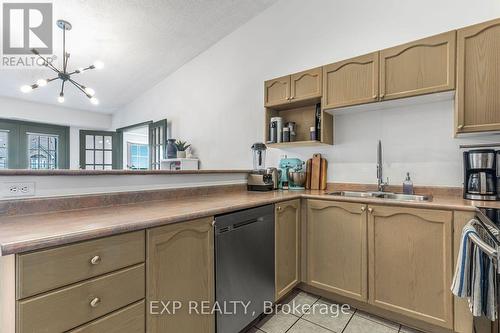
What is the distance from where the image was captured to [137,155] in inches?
238

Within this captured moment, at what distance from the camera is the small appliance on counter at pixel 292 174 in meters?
2.62

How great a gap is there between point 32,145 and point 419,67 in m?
6.48

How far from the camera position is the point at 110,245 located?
98cm

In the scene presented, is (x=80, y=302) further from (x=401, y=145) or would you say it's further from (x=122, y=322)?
(x=401, y=145)

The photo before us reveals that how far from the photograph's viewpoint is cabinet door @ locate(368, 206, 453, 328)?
5.05 feet

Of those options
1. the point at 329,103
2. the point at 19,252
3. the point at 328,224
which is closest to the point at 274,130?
the point at 329,103

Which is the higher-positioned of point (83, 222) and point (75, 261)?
point (83, 222)

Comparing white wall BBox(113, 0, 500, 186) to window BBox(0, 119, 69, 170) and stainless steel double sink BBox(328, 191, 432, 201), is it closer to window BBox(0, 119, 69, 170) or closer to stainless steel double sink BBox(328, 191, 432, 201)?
stainless steel double sink BBox(328, 191, 432, 201)

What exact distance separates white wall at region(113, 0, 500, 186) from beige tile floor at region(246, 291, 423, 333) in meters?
1.17

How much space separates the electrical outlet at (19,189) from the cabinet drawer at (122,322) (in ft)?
2.42

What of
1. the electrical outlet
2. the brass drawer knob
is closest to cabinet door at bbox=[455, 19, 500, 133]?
the brass drawer knob

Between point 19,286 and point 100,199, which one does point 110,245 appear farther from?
point 100,199

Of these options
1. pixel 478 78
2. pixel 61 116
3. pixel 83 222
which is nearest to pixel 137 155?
pixel 61 116

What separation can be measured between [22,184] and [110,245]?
647 mm
